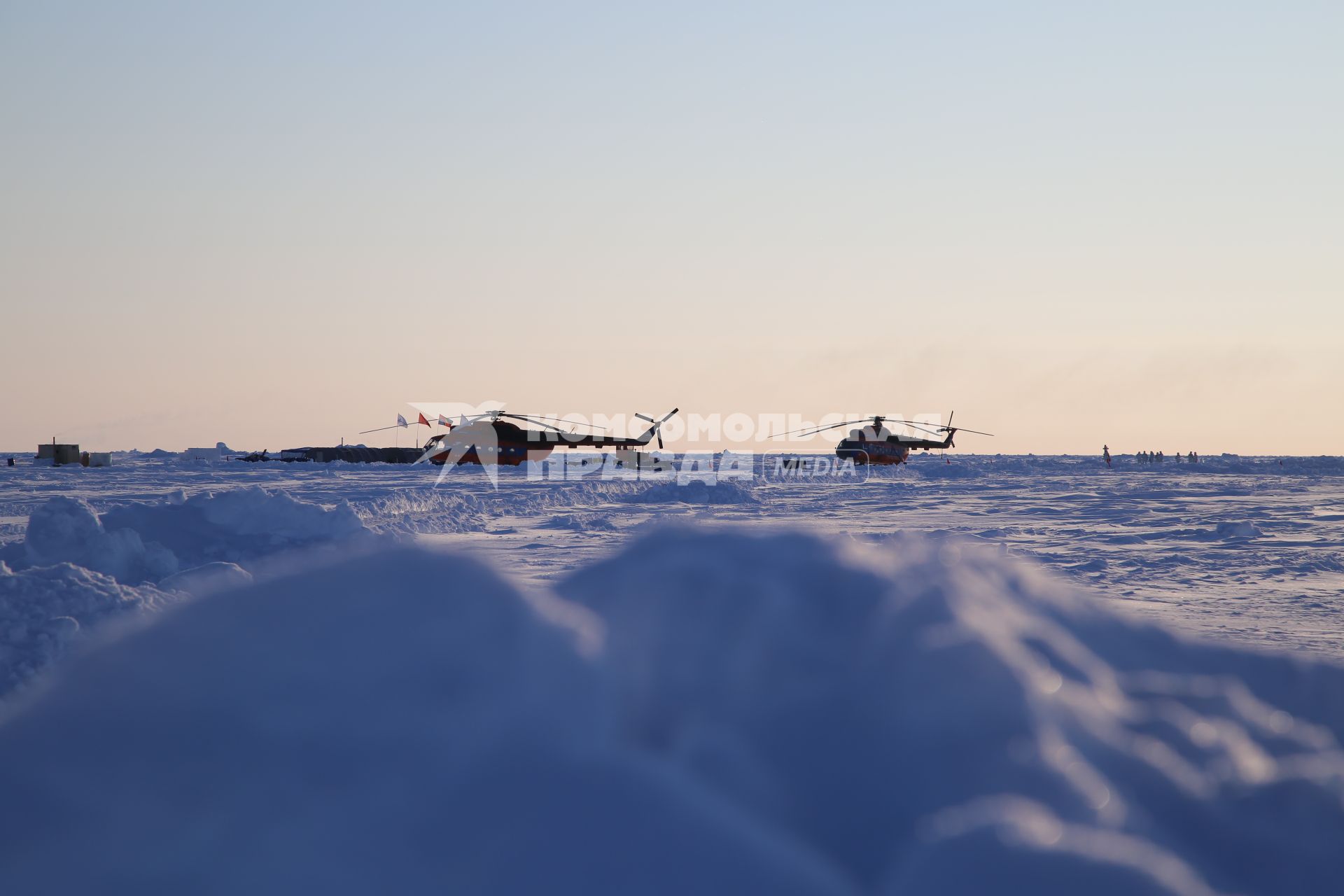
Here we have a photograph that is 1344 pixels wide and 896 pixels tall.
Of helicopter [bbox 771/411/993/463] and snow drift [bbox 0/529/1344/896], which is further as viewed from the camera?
helicopter [bbox 771/411/993/463]

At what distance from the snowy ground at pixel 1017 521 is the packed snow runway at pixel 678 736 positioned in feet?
1.60

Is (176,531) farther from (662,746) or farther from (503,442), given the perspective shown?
(503,442)

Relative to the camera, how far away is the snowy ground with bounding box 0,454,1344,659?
283 inches

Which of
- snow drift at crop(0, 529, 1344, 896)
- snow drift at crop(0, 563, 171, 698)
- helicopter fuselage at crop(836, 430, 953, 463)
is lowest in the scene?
snow drift at crop(0, 563, 171, 698)

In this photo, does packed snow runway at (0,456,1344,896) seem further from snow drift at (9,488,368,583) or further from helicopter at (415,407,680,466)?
helicopter at (415,407,680,466)

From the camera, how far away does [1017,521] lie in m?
15.1

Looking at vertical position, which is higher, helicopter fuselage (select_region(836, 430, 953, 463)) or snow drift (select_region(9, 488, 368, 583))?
helicopter fuselage (select_region(836, 430, 953, 463))

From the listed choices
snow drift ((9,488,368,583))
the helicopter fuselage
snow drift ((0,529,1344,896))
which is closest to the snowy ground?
snow drift ((0,529,1344,896))

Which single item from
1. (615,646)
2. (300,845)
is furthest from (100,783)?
(615,646)

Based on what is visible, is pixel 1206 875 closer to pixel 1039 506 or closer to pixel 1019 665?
pixel 1019 665

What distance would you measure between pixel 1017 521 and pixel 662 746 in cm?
1449

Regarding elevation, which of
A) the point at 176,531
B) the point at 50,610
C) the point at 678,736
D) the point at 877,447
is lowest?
the point at 50,610

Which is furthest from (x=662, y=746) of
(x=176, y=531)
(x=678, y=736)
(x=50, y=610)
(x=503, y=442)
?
(x=503, y=442)

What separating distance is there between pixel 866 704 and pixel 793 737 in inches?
8.2
